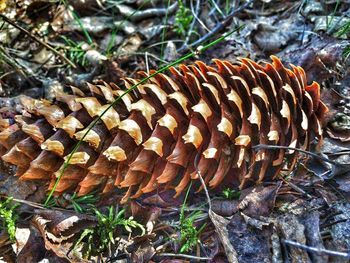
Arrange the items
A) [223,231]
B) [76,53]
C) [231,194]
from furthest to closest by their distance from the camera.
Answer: [76,53], [231,194], [223,231]

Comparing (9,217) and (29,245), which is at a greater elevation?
(9,217)

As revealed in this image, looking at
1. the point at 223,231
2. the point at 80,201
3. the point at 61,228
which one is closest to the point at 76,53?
the point at 80,201

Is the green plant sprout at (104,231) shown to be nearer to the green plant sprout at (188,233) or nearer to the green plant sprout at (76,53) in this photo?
the green plant sprout at (188,233)

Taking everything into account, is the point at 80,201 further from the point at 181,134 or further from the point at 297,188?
the point at 297,188

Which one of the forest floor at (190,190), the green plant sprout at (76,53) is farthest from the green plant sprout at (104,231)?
the green plant sprout at (76,53)

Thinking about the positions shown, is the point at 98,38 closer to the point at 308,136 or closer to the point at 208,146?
the point at 208,146

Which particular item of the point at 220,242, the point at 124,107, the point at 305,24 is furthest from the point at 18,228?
the point at 305,24

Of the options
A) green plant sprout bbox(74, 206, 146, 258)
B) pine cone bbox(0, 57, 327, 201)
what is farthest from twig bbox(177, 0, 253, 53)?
green plant sprout bbox(74, 206, 146, 258)
